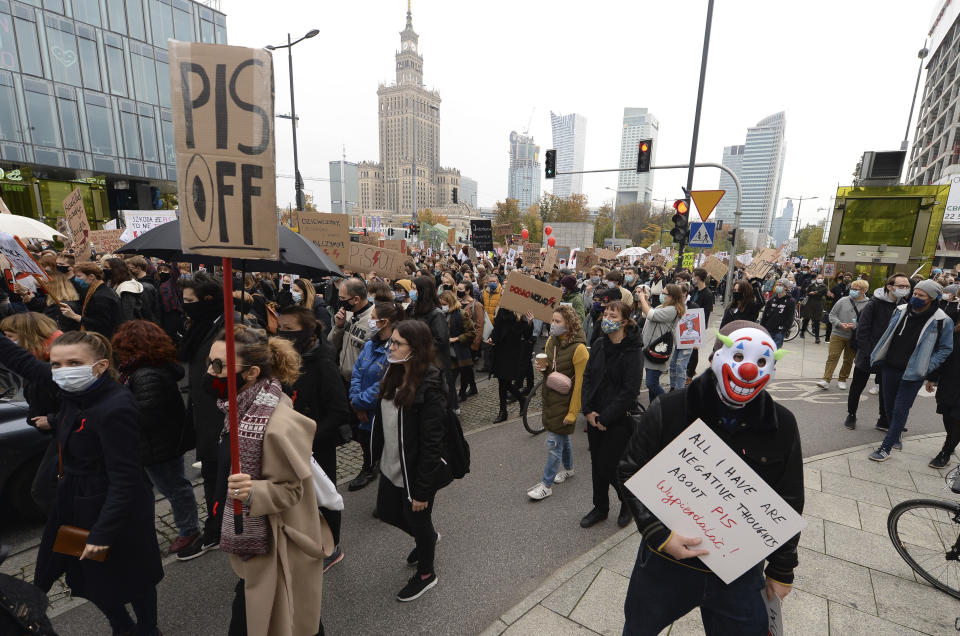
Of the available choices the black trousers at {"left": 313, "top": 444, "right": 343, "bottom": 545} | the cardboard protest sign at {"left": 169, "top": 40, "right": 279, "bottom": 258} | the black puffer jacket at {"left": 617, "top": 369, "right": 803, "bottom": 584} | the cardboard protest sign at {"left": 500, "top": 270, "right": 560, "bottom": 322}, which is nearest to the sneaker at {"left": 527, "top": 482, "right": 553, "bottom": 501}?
the black trousers at {"left": 313, "top": 444, "right": 343, "bottom": 545}

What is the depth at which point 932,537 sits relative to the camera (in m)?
3.38

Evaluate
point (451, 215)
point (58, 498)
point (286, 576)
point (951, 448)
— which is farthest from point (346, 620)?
point (451, 215)

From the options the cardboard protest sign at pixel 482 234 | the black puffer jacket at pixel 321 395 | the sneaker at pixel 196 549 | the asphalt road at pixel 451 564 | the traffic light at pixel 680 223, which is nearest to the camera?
the asphalt road at pixel 451 564

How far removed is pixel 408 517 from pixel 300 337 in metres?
1.49

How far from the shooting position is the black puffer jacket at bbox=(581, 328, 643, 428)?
12.3 feet

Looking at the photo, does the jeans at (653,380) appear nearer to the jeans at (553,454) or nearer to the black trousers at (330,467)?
the jeans at (553,454)

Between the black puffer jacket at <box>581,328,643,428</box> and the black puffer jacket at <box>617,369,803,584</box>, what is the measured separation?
1790 millimetres

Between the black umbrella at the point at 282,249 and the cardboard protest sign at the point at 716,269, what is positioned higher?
the black umbrella at the point at 282,249

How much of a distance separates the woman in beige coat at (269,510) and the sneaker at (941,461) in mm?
6440

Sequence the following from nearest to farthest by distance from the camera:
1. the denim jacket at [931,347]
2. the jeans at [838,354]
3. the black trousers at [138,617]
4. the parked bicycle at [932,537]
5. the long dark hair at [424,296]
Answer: the black trousers at [138,617] → the parked bicycle at [932,537] → the denim jacket at [931,347] → the long dark hair at [424,296] → the jeans at [838,354]

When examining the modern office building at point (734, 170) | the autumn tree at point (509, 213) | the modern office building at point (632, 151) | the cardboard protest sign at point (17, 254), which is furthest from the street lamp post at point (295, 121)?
the modern office building at point (734, 170)

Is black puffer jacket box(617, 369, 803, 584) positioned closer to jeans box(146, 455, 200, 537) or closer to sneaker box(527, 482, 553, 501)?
sneaker box(527, 482, 553, 501)

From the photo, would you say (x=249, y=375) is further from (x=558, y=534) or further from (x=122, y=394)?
(x=558, y=534)

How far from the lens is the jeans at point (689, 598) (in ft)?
6.39
